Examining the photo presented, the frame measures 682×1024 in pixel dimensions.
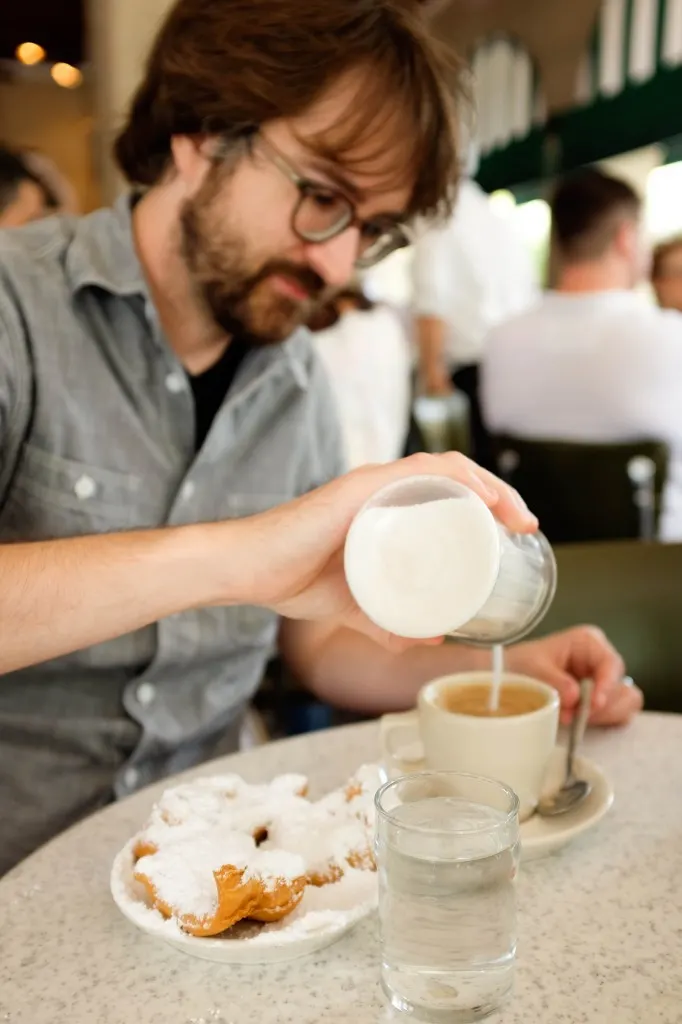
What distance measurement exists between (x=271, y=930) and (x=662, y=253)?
12.1 feet

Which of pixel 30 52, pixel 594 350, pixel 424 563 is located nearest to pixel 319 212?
pixel 424 563

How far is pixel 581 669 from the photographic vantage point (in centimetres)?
116

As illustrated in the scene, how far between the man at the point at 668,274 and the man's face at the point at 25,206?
2.32 m

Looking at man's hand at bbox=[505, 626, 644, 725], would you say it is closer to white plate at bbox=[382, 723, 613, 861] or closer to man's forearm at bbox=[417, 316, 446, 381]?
white plate at bbox=[382, 723, 613, 861]

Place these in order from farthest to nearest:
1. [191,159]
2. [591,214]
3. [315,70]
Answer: [591,214]
[191,159]
[315,70]

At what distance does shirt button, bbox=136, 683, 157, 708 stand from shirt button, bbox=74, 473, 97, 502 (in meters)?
0.24

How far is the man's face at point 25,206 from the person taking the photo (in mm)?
3172

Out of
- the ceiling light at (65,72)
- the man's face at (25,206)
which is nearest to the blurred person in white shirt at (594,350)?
the man's face at (25,206)

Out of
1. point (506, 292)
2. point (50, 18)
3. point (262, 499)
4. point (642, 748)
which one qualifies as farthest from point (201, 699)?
point (50, 18)

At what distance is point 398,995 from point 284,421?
864mm

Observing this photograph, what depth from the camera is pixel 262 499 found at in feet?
4.35

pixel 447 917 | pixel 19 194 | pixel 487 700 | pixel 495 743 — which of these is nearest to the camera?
pixel 447 917

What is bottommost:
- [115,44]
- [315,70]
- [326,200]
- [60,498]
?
[60,498]

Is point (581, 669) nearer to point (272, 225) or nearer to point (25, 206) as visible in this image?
point (272, 225)
